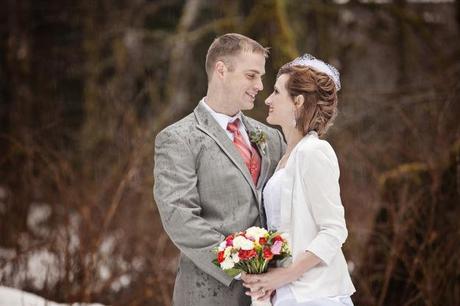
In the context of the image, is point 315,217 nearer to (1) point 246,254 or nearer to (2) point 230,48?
(1) point 246,254

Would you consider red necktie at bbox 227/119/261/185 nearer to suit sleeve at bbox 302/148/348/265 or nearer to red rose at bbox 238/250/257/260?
suit sleeve at bbox 302/148/348/265

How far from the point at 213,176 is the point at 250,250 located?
1.87ft

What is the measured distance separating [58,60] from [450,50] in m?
6.77

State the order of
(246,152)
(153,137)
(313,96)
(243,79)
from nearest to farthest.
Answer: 1. (313,96)
2. (243,79)
3. (246,152)
4. (153,137)

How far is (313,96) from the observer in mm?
4086

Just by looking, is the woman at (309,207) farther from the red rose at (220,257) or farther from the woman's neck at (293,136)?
the red rose at (220,257)

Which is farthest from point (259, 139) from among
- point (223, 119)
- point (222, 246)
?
point (222, 246)

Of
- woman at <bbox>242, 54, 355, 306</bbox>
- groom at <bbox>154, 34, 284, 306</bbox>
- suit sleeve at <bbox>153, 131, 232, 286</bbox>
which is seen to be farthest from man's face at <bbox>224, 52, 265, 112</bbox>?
suit sleeve at <bbox>153, 131, 232, 286</bbox>

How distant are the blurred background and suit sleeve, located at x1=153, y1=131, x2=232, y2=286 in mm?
2092

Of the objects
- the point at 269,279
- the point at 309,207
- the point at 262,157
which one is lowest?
the point at 269,279

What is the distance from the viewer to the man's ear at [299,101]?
4.09m

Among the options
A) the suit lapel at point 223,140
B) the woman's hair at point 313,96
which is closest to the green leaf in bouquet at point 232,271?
the suit lapel at point 223,140

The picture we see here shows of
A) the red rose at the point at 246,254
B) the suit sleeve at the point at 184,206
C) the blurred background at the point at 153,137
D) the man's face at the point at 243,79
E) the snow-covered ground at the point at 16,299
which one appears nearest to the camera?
the red rose at the point at 246,254

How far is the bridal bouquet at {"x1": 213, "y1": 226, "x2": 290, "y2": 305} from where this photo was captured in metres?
3.79
